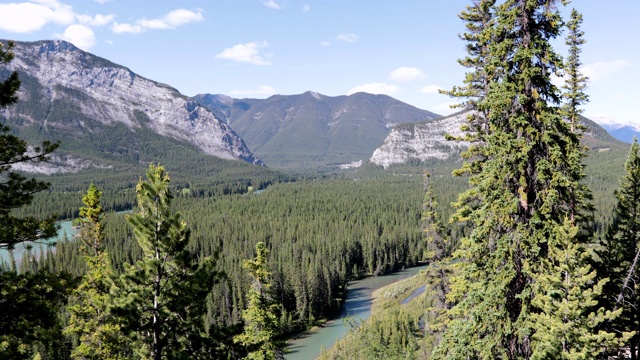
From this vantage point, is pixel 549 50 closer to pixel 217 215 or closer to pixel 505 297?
pixel 505 297

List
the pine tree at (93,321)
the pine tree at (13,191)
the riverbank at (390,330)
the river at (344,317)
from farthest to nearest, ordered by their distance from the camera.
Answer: the river at (344,317), the riverbank at (390,330), the pine tree at (93,321), the pine tree at (13,191)

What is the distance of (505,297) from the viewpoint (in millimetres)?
11320

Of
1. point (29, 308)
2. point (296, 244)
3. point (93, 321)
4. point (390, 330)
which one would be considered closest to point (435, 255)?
point (93, 321)

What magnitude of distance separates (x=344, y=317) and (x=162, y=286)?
204 ft

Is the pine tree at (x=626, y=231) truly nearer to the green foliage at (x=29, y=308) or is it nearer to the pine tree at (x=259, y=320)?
the pine tree at (x=259, y=320)

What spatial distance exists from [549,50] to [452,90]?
28.3 feet

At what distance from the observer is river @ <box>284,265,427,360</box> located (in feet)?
196

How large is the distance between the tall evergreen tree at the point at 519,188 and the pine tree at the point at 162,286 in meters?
8.20

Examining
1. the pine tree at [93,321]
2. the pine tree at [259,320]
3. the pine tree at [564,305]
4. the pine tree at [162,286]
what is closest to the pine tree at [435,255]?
the pine tree at [564,305]

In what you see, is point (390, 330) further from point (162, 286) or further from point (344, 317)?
point (162, 286)

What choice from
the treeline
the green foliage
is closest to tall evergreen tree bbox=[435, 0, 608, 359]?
the green foliage

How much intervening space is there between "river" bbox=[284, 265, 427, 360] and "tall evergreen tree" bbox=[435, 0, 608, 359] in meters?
36.1

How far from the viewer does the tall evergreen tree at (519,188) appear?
36.5ft

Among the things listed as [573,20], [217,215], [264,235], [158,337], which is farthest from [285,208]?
[158,337]
